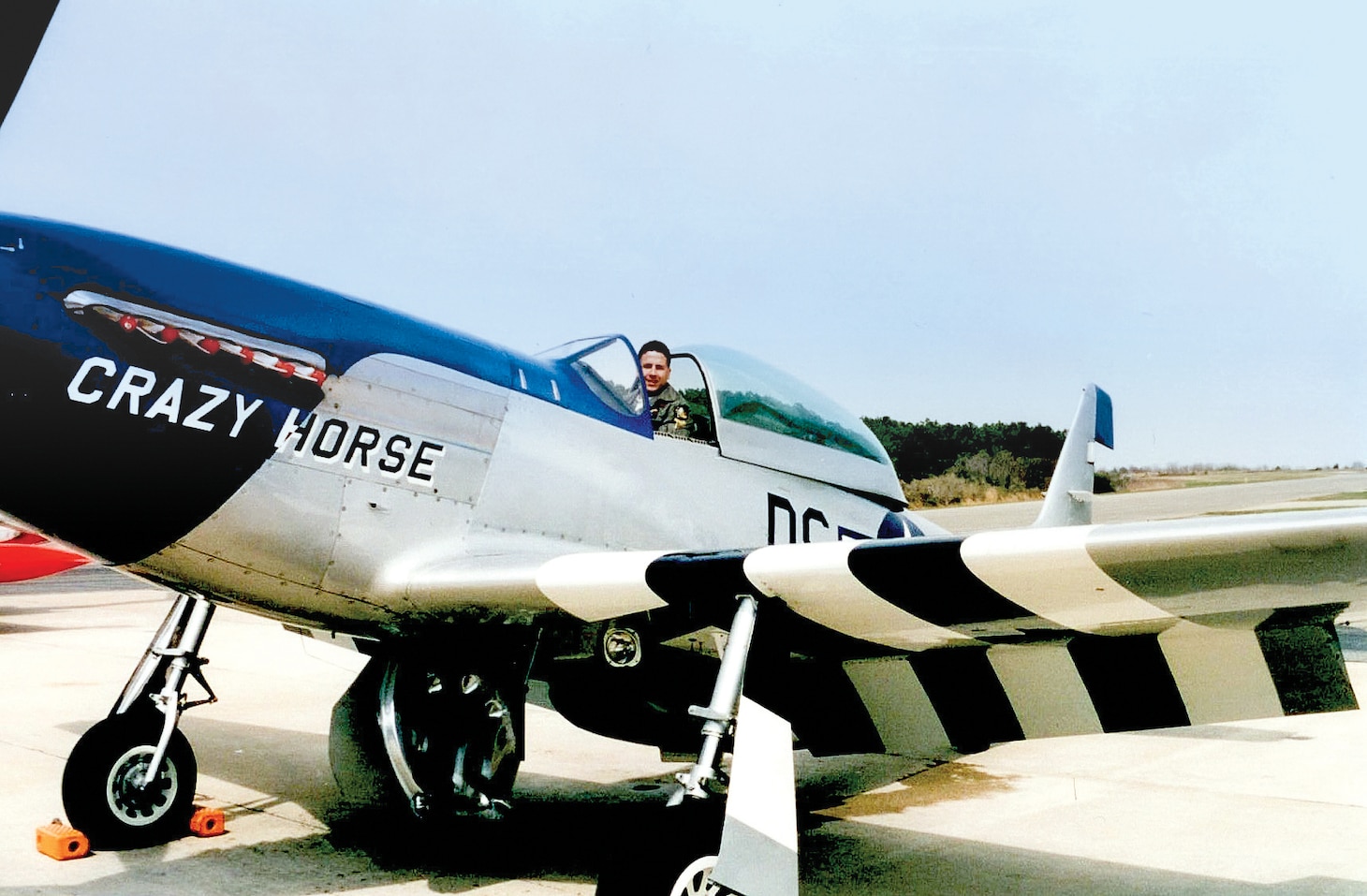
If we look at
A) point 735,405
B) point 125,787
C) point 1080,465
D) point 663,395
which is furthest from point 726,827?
point 1080,465

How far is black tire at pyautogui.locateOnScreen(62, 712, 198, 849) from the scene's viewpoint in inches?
157

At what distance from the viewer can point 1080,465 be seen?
7.35 meters

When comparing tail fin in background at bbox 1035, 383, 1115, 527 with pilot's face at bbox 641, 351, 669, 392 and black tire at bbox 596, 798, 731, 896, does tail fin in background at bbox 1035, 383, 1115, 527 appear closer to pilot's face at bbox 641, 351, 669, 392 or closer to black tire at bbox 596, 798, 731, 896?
pilot's face at bbox 641, 351, 669, 392

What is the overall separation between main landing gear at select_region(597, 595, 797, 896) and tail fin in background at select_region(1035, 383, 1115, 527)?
4731mm

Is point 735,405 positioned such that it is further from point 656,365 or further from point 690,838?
point 690,838

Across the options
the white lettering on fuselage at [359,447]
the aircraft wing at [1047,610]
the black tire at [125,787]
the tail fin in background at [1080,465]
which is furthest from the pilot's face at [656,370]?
the tail fin in background at [1080,465]

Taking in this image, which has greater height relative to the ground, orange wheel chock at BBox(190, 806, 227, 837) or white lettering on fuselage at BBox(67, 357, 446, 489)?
white lettering on fuselage at BBox(67, 357, 446, 489)

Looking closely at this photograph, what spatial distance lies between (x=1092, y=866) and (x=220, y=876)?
3.19 meters

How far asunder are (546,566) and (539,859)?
1.49 metres

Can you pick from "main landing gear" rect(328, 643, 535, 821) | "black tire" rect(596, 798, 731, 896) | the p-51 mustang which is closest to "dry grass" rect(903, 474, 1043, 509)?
the p-51 mustang

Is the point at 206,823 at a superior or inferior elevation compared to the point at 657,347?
inferior

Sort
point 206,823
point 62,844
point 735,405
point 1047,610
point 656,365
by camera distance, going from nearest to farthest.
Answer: point 1047,610 → point 62,844 → point 206,823 → point 735,405 → point 656,365

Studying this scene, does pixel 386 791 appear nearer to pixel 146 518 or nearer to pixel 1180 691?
pixel 146 518

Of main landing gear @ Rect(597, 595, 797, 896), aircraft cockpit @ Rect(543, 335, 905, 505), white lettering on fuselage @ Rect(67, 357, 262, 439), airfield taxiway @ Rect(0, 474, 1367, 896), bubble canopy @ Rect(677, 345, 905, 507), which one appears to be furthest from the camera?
bubble canopy @ Rect(677, 345, 905, 507)
